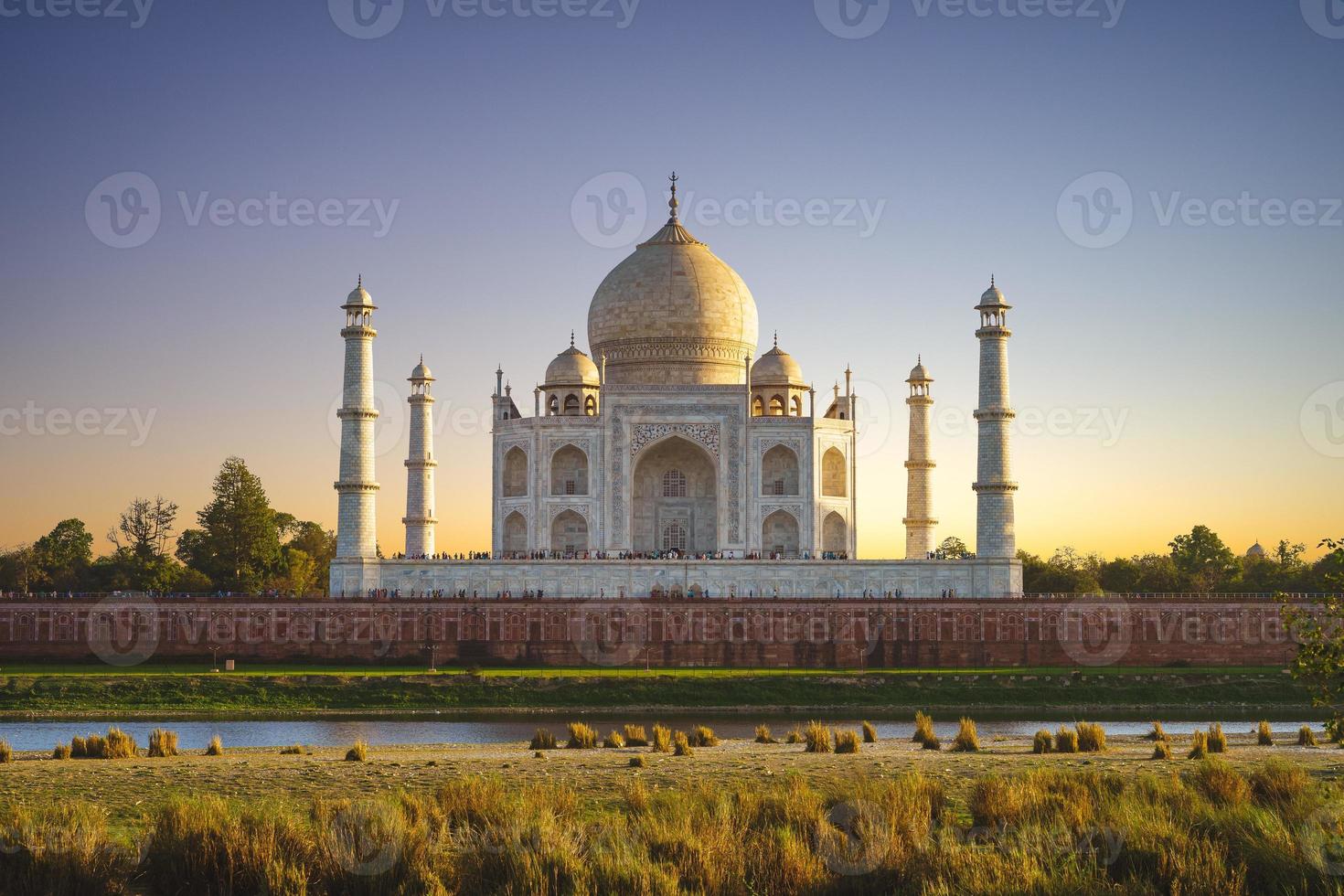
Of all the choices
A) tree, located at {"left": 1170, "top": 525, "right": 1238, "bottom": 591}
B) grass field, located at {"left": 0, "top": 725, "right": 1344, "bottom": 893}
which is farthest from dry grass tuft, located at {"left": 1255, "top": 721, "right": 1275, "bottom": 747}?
tree, located at {"left": 1170, "top": 525, "right": 1238, "bottom": 591}

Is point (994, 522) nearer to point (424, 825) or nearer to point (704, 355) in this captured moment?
point (704, 355)

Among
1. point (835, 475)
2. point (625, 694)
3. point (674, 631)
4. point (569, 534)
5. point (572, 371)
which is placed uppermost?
point (572, 371)

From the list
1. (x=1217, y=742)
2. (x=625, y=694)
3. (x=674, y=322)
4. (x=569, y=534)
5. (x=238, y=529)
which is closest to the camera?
(x=1217, y=742)

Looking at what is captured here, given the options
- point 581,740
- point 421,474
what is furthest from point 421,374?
point 581,740

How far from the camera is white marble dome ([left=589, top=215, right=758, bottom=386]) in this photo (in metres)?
47.1

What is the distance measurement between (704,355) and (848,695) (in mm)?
16649

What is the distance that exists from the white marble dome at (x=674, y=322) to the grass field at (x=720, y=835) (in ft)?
103

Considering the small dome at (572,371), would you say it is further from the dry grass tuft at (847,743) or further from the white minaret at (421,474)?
the dry grass tuft at (847,743)

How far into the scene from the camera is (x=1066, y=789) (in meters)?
14.6

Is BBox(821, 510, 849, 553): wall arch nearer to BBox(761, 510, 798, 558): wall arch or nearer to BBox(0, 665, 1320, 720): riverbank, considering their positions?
BBox(761, 510, 798, 558): wall arch

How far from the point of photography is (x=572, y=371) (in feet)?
151

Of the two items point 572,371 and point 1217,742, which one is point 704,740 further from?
point 572,371

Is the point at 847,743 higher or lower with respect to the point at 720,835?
lower

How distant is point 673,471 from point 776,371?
13.7 ft
